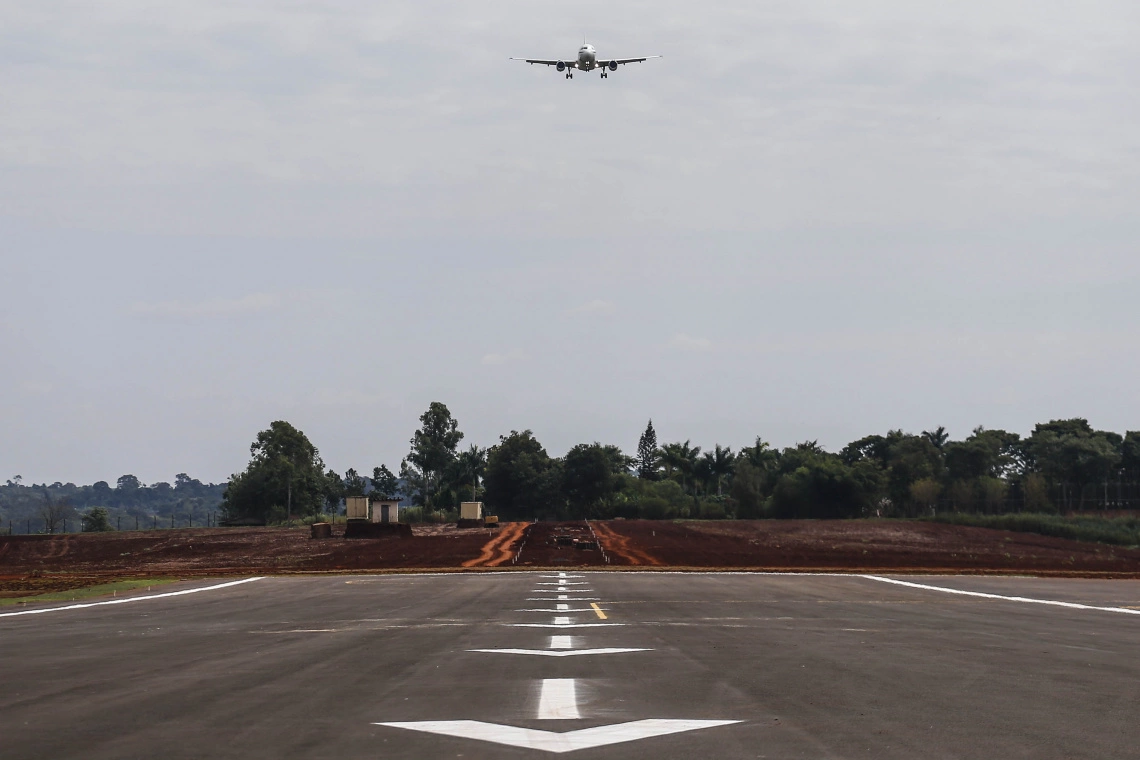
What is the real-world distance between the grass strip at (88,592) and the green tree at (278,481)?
9549cm

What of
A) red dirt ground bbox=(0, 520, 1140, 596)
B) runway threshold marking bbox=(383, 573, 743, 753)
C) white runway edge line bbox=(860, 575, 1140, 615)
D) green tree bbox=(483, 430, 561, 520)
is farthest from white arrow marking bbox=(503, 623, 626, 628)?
green tree bbox=(483, 430, 561, 520)

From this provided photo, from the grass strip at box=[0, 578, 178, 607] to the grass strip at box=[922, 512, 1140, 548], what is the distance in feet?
231

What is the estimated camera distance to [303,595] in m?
31.8

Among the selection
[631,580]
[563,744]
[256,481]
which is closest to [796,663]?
[563,744]

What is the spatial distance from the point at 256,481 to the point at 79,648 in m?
129

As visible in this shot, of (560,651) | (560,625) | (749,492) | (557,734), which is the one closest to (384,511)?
(749,492)

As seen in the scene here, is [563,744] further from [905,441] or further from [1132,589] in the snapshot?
[905,441]

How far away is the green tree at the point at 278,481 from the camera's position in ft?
462

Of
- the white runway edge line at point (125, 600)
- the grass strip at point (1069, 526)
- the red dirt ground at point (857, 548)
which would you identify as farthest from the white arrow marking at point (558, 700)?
the grass strip at point (1069, 526)

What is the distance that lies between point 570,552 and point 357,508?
30.3 m

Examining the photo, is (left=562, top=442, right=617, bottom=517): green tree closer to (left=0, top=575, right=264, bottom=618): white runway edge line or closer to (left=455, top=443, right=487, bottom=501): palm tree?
(left=455, top=443, right=487, bottom=501): palm tree

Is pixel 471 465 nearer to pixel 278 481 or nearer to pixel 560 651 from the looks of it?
pixel 278 481

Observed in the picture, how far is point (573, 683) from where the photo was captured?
11891mm

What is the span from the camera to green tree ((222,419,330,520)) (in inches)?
5546
